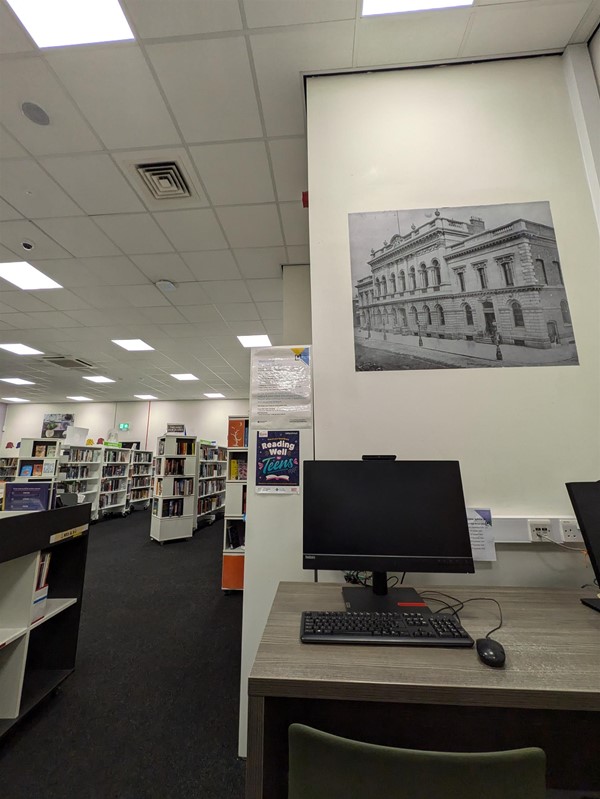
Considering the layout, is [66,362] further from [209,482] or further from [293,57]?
[293,57]

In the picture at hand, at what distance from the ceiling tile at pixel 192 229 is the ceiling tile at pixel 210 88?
0.72m

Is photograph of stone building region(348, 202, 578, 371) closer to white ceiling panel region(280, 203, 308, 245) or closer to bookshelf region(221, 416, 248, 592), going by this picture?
white ceiling panel region(280, 203, 308, 245)

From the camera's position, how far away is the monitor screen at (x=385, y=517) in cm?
111

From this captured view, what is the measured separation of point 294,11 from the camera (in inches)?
61.7

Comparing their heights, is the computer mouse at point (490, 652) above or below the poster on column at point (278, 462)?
below

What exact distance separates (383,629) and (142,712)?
1.68 m

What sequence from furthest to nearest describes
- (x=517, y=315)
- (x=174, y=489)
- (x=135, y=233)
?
(x=174, y=489)
(x=135, y=233)
(x=517, y=315)

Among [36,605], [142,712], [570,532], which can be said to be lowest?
[142,712]

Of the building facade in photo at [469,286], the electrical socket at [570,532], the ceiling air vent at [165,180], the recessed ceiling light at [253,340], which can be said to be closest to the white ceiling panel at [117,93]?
the ceiling air vent at [165,180]

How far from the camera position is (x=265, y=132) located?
2146mm

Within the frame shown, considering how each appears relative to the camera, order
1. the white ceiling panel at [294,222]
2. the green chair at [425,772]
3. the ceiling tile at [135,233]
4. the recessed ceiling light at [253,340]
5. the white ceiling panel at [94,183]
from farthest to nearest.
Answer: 1. the recessed ceiling light at [253,340]
2. the ceiling tile at [135,233]
3. the white ceiling panel at [294,222]
4. the white ceiling panel at [94,183]
5. the green chair at [425,772]

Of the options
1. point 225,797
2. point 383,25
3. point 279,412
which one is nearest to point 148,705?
point 225,797

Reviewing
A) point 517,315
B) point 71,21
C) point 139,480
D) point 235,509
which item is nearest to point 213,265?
point 71,21

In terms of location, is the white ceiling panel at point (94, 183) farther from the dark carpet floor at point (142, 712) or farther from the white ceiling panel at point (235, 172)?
the dark carpet floor at point (142, 712)
